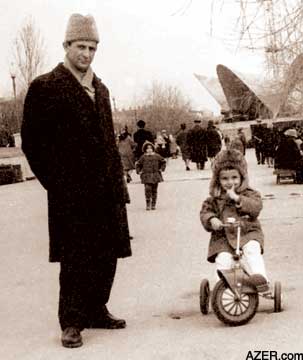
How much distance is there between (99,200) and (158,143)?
38107 millimetres

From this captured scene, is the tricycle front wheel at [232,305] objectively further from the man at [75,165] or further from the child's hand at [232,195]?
the man at [75,165]

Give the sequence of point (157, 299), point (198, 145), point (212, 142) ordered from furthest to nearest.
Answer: point (212, 142) < point (198, 145) < point (157, 299)

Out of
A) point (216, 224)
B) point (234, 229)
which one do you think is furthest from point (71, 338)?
point (234, 229)

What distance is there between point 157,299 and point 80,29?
2332 millimetres

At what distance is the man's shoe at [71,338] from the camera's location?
5.93 m

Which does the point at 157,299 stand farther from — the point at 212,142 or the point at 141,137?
the point at 212,142

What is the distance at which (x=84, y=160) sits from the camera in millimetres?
6168

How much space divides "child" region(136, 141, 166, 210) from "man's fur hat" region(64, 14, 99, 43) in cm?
1035

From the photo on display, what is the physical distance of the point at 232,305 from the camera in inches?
249

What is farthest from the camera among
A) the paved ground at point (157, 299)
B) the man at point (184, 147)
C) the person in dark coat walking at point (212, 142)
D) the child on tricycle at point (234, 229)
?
the man at point (184, 147)

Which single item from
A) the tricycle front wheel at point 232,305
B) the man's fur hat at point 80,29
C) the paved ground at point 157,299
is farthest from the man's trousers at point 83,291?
the man's fur hat at point 80,29

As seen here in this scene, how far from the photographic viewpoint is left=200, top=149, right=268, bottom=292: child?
664cm

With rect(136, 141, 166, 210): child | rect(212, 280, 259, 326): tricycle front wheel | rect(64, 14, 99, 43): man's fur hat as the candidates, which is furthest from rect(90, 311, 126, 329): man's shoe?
rect(136, 141, 166, 210): child

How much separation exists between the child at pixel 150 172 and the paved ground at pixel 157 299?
4.24 ft
